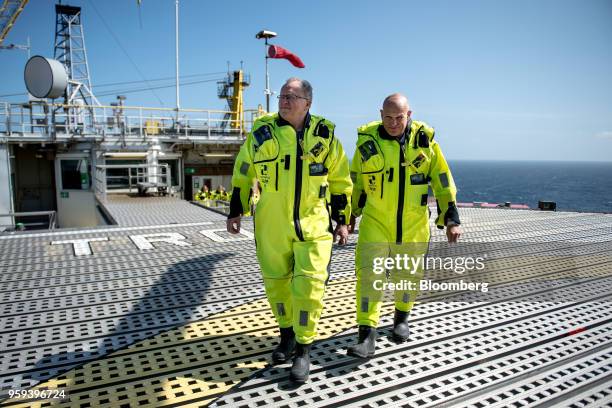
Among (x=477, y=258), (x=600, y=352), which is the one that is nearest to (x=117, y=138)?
(x=477, y=258)

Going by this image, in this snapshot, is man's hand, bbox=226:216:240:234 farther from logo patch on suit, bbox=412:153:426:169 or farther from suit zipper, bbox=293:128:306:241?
logo patch on suit, bbox=412:153:426:169

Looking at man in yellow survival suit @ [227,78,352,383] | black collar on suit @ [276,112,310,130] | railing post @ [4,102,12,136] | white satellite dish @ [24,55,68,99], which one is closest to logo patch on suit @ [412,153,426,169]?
man in yellow survival suit @ [227,78,352,383]

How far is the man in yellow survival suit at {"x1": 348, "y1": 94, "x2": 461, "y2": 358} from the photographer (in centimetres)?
308

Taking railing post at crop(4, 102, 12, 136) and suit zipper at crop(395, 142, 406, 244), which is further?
railing post at crop(4, 102, 12, 136)

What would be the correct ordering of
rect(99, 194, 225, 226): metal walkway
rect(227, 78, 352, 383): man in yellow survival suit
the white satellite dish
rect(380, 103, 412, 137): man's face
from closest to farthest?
rect(227, 78, 352, 383): man in yellow survival suit < rect(380, 103, 412, 137): man's face < rect(99, 194, 225, 226): metal walkway < the white satellite dish

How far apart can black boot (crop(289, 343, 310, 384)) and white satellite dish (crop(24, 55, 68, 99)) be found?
51.0ft

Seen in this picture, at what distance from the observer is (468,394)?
2.49 m

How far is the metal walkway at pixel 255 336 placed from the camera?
252cm

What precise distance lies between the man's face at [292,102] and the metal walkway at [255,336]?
5.45ft

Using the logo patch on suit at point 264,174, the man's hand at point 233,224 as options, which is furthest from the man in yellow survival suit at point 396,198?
the man's hand at point 233,224

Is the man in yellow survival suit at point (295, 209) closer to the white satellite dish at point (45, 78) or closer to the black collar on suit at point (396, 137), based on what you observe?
the black collar on suit at point (396, 137)

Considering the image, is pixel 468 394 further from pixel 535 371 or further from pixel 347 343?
pixel 347 343

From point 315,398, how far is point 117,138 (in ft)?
50.8

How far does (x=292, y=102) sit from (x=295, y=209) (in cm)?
71
